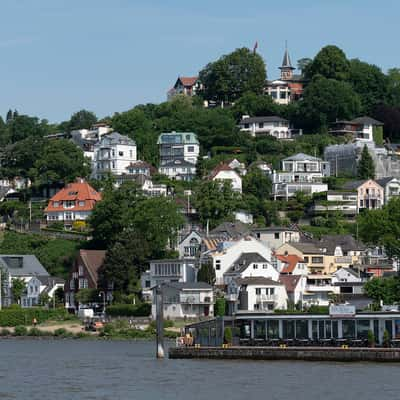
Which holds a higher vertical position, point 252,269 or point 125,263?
point 125,263

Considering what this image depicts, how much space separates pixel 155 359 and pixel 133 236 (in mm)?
40894

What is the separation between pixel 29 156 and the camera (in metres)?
150

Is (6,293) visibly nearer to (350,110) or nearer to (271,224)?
(271,224)

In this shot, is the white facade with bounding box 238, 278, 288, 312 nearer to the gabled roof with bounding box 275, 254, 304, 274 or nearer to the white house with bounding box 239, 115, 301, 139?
the gabled roof with bounding box 275, 254, 304, 274

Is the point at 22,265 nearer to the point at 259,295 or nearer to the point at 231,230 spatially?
the point at 231,230

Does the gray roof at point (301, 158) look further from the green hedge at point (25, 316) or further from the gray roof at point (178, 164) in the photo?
the green hedge at point (25, 316)

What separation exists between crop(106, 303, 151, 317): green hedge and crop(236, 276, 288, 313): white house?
6.96 meters

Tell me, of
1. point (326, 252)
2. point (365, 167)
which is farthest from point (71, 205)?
point (326, 252)

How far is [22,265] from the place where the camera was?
119 meters

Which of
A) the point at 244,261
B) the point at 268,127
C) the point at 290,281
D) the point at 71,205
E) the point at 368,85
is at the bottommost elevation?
the point at 290,281

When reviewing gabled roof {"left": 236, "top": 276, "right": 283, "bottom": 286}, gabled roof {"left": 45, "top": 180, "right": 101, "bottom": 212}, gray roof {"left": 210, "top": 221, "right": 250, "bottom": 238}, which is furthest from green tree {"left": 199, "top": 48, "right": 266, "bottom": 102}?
gabled roof {"left": 236, "top": 276, "right": 283, "bottom": 286}

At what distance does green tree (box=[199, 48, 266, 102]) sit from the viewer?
173 metres

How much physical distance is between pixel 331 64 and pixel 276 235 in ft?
182

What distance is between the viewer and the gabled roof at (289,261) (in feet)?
359
